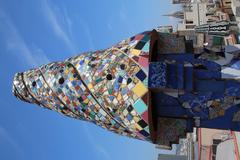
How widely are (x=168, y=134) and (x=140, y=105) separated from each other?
1.18 meters

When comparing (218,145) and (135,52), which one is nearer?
(135,52)

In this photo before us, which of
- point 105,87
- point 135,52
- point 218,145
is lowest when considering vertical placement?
point 218,145

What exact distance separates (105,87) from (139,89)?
0.94 meters

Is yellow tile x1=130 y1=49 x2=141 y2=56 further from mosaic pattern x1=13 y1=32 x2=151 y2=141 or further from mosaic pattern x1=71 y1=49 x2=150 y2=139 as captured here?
mosaic pattern x1=71 y1=49 x2=150 y2=139

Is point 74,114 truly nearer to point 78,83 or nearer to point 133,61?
point 78,83

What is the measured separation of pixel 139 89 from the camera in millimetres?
10008

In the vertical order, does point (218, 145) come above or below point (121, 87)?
below

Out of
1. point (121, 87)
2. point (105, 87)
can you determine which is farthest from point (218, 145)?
point (121, 87)

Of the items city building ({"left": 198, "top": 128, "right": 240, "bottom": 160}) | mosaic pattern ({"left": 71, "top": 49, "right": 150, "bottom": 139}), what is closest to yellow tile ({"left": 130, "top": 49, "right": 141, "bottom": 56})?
mosaic pattern ({"left": 71, "top": 49, "right": 150, "bottom": 139})

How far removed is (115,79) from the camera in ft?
34.1

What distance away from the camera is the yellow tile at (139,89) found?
996 centimetres

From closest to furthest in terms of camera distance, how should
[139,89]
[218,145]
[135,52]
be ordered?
1. [139,89]
2. [135,52]
3. [218,145]

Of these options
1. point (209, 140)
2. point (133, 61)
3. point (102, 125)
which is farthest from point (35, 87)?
point (209, 140)

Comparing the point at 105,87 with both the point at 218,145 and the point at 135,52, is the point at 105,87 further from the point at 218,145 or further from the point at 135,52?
the point at 218,145
